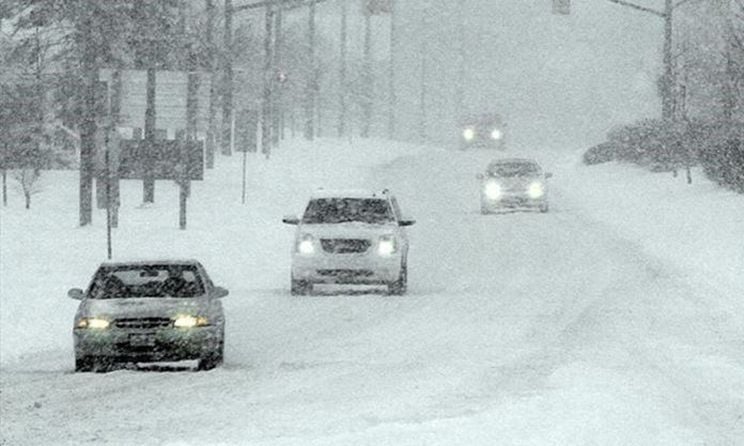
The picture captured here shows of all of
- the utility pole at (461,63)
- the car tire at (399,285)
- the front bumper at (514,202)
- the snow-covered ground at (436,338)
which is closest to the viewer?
the snow-covered ground at (436,338)

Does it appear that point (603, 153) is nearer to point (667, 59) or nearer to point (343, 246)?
point (667, 59)

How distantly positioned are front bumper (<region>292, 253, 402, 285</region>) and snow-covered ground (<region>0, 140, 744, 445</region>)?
0.35 metres

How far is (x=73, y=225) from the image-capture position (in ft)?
145

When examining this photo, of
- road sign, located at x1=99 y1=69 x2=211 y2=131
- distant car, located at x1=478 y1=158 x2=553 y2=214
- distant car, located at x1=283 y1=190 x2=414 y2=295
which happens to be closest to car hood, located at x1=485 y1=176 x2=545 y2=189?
distant car, located at x1=478 y1=158 x2=553 y2=214

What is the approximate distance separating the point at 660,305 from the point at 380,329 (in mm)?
4857

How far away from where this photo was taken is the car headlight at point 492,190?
48375mm

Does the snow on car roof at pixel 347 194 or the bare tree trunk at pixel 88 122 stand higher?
the bare tree trunk at pixel 88 122

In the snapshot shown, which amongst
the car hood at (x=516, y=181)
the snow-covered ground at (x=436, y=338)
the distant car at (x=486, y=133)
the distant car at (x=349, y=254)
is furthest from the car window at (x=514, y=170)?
the distant car at (x=486, y=133)

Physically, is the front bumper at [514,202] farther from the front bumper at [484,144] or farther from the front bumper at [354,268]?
the front bumper at [484,144]

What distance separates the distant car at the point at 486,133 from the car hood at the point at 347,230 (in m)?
71.0

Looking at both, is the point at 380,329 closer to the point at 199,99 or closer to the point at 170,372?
the point at 170,372

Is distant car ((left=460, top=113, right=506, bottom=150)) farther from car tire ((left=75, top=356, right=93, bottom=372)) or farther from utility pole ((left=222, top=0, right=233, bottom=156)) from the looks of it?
car tire ((left=75, top=356, right=93, bottom=372))

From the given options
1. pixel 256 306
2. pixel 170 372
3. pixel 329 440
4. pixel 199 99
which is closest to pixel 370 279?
pixel 256 306

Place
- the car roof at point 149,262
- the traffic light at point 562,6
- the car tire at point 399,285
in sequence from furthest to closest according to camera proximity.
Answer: the traffic light at point 562,6 → the car tire at point 399,285 → the car roof at point 149,262
